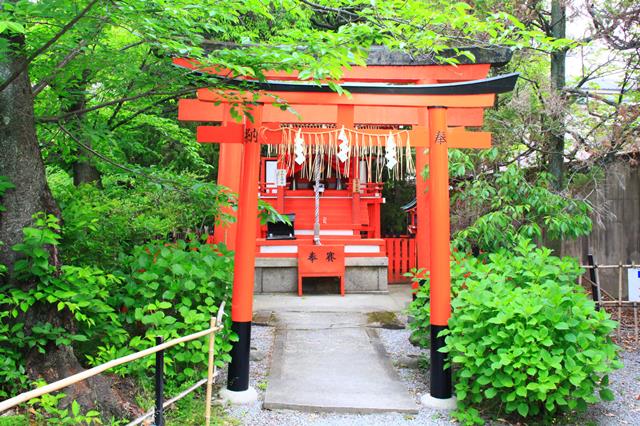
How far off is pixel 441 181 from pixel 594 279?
11.1 feet

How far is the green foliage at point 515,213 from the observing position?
22.1 ft

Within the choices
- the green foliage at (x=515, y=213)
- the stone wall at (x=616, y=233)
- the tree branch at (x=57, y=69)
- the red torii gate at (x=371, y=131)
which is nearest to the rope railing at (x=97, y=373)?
the red torii gate at (x=371, y=131)

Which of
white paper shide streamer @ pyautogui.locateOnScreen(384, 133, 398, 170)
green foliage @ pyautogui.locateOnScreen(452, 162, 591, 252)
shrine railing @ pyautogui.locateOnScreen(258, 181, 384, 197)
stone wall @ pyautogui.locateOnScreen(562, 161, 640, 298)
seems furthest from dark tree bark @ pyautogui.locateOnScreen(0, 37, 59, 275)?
shrine railing @ pyautogui.locateOnScreen(258, 181, 384, 197)

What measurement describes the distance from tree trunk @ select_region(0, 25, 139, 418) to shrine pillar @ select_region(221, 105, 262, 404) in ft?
4.08

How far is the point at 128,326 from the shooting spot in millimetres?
5262

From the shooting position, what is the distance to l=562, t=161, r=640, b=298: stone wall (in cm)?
937

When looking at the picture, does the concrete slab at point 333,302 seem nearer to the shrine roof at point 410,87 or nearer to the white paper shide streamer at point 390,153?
the white paper shide streamer at point 390,153

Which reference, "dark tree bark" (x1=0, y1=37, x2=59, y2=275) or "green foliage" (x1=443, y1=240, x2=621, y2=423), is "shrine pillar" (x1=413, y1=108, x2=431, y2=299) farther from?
"dark tree bark" (x1=0, y1=37, x2=59, y2=275)

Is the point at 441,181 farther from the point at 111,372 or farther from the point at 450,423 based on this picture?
the point at 111,372

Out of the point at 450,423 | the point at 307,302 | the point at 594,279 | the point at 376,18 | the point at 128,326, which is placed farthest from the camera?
the point at 307,302

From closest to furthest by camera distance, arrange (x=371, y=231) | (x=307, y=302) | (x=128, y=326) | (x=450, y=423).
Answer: (x=450, y=423) < (x=128, y=326) < (x=307, y=302) < (x=371, y=231)

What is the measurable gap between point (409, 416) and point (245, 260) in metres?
2.12

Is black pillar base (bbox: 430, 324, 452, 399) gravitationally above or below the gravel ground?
above

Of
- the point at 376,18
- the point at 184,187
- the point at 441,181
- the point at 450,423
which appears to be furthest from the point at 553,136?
the point at 184,187
